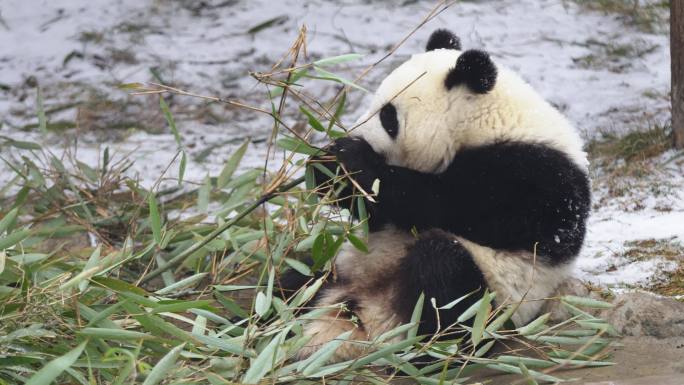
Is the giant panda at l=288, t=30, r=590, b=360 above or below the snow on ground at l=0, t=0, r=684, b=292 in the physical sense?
above

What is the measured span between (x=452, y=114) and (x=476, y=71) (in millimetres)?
198

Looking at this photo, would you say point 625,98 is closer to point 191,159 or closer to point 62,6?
point 191,159

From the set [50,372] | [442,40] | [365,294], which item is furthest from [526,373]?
[442,40]

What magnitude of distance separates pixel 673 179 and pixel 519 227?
6.40ft

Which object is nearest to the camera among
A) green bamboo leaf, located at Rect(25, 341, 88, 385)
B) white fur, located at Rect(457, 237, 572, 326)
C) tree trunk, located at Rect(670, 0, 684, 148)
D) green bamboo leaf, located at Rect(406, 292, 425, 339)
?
green bamboo leaf, located at Rect(25, 341, 88, 385)

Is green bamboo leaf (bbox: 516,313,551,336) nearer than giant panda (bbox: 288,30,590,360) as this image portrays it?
Yes

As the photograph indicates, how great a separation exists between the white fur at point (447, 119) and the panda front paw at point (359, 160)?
0.28 ft

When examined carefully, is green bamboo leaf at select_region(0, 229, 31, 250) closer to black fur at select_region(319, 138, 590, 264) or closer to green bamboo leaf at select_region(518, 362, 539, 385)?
black fur at select_region(319, 138, 590, 264)

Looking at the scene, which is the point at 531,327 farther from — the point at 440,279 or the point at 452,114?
the point at 452,114

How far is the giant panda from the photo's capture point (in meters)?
3.11

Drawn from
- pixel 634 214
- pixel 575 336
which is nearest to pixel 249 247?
pixel 575 336

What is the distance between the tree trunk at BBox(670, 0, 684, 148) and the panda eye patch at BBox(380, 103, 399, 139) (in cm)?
219

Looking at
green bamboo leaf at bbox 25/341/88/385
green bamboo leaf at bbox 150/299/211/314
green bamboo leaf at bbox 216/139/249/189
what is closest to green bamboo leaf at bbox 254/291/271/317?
green bamboo leaf at bbox 150/299/211/314

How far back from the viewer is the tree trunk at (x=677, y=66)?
4.80 m
